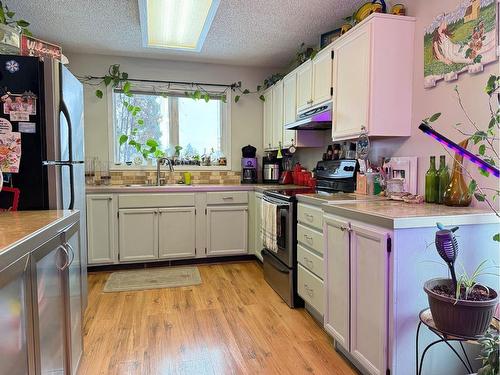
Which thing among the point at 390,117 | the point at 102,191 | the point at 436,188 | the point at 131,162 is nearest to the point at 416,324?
the point at 436,188

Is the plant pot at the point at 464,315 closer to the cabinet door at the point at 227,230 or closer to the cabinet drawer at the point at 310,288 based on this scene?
the cabinet drawer at the point at 310,288

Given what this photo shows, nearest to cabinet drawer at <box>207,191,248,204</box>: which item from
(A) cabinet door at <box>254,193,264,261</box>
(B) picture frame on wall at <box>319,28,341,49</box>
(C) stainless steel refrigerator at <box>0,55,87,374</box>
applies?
(A) cabinet door at <box>254,193,264,261</box>

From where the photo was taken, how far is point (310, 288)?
2.46 metres

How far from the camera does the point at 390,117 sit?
7.48 feet

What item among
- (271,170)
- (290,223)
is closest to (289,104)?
(271,170)

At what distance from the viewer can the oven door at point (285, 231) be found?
2.74 metres

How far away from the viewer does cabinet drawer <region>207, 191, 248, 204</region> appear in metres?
3.83

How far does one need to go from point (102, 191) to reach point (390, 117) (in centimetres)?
277

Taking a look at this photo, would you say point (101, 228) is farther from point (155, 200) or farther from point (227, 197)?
point (227, 197)

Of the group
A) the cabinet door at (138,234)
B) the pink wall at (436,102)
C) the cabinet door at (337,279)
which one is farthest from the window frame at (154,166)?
the cabinet door at (337,279)

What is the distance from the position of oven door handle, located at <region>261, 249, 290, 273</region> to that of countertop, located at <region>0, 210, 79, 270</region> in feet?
5.46

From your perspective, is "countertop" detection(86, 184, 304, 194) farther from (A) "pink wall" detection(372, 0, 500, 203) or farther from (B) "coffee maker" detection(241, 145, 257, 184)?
(A) "pink wall" detection(372, 0, 500, 203)

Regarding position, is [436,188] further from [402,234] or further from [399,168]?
[402,234]

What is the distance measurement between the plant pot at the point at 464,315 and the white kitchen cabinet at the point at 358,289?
0.25m
